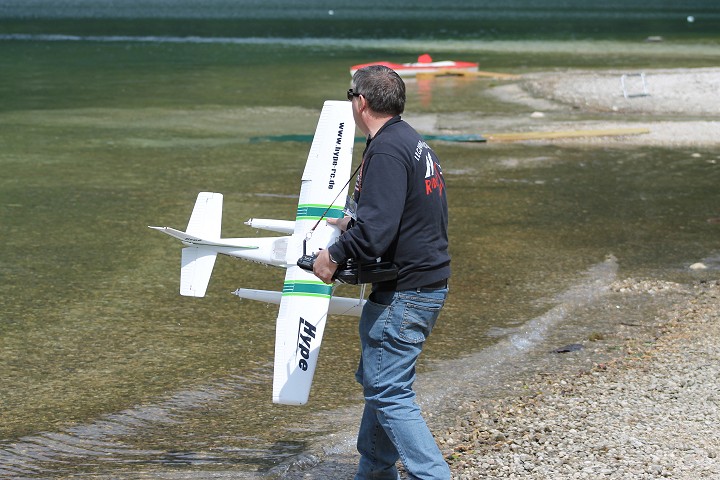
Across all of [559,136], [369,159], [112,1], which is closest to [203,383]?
[369,159]

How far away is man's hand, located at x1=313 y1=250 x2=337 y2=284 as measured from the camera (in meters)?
4.79

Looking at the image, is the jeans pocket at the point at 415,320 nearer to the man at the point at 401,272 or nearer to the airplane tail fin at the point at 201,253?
the man at the point at 401,272

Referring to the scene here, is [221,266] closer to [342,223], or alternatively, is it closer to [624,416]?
[624,416]

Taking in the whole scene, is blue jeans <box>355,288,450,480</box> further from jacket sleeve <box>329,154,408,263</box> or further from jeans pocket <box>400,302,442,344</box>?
jacket sleeve <box>329,154,408,263</box>

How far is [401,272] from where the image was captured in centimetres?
481

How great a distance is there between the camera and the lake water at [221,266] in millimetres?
6570

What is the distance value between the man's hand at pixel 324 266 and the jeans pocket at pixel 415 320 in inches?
15.1

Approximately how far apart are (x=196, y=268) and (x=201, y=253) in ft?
0.35

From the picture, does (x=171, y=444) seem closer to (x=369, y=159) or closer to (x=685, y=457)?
(x=369, y=159)

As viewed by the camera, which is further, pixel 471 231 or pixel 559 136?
pixel 559 136

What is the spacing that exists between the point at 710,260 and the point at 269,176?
22.1 feet

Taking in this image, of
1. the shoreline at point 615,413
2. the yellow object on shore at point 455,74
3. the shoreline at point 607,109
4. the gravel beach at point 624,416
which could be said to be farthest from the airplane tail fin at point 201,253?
the yellow object on shore at point 455,74

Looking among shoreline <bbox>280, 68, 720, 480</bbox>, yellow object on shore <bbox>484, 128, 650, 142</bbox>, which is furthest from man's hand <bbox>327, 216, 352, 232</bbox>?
yellow object on shore <bbox>484, 128, 650, 142</bbox>

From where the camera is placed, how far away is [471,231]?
39.1 feet
